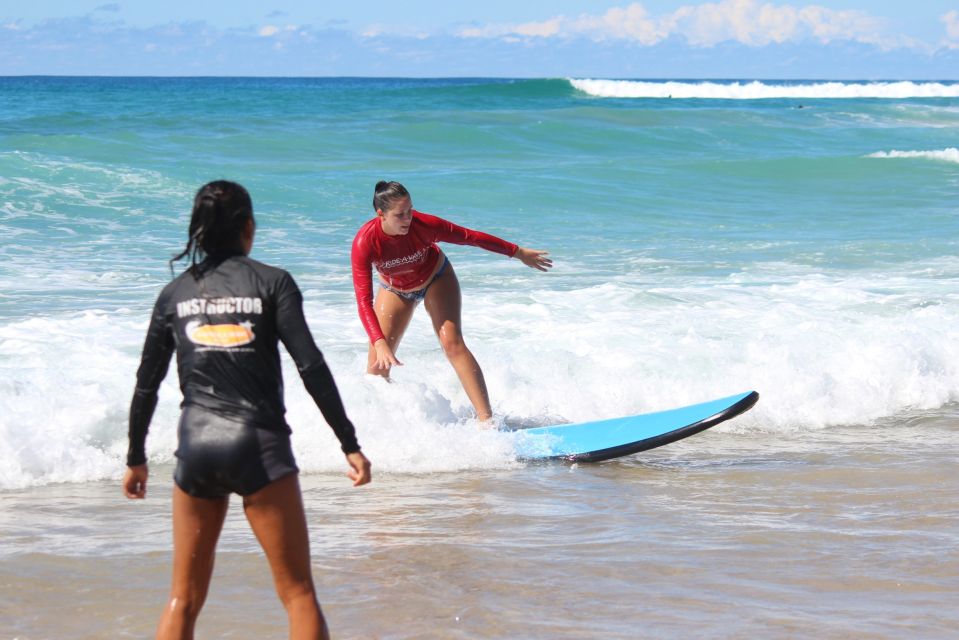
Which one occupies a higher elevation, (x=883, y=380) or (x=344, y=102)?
(x=344, y=102)

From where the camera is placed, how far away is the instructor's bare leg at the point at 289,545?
288 cm

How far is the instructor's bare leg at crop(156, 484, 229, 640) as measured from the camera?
2943 millimetres

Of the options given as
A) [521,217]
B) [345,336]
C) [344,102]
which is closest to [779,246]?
[521,217]

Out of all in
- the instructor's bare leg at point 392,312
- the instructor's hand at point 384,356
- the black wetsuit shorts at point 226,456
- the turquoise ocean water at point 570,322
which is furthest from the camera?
the instructor's bare leg at point 392,312

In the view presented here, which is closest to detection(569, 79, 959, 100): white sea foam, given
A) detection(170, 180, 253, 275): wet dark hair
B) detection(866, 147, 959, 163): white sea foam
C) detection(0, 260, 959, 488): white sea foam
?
detection(866, 147, 959, 163): white sea foam

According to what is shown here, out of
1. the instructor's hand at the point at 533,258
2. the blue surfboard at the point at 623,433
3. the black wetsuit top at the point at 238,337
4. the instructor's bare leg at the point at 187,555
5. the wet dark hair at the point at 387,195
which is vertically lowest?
the blue surfboard at the point at 623,433

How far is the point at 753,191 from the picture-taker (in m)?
20.5

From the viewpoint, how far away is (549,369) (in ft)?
26.7

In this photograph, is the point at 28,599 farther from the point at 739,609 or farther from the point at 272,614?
the point at 739,609

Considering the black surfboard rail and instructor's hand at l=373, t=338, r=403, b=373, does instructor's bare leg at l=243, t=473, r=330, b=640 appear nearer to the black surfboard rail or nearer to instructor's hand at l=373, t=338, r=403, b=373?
instructor's hand at l=373, t=338, r=403, b=373

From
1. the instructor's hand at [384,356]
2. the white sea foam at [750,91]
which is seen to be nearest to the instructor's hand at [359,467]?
the instructor's hand at [384,356]

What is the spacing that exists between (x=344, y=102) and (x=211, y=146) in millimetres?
24493

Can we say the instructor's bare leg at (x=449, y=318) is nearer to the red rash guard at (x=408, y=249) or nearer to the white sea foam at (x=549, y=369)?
the red rash guard at (x=408, y=249)

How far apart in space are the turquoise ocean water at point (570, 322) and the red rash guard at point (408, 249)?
837 millimetres
